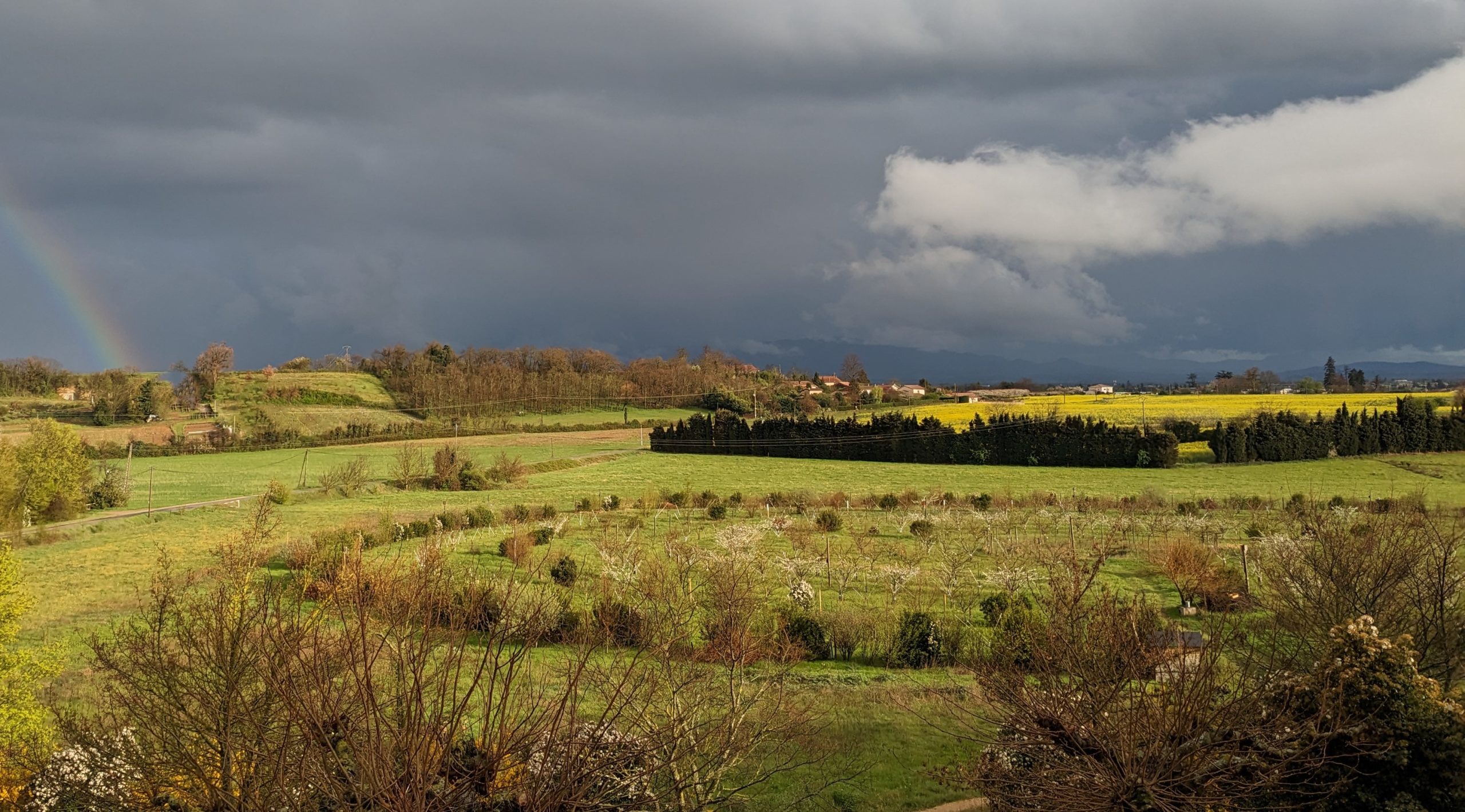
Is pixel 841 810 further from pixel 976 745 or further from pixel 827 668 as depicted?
pixel 827 668

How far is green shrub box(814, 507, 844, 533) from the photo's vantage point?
3331 centimetres

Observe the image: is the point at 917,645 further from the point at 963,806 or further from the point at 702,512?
the point at 702,512

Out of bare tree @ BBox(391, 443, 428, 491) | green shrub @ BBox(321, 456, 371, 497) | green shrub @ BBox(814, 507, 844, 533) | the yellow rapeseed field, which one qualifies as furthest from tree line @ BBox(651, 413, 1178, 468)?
green shrub @ BBox(814, 507, 844, 533)

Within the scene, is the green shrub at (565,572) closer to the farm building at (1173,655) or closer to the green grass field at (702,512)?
the green grass field at (702,512)

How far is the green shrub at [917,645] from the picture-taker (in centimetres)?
1764

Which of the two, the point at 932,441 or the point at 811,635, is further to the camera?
the point at 932,441

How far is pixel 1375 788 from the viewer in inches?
268

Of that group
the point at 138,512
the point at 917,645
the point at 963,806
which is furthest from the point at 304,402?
the point at 963,806

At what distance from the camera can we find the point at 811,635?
1825 cm

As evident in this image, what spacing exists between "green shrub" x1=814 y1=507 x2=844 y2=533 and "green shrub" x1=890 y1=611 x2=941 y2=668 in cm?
1480

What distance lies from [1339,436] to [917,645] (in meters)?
46.1

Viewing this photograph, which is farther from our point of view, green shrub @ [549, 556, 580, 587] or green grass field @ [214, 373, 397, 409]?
green grass field @ [214, 373, 397, 409]

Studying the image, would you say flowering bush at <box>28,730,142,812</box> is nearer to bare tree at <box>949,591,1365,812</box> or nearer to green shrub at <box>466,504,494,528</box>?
bare tree at <box>949,591,1365,812</box>

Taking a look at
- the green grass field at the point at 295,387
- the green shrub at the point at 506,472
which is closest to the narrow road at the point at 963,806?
the green shrub at the point at 506,472
